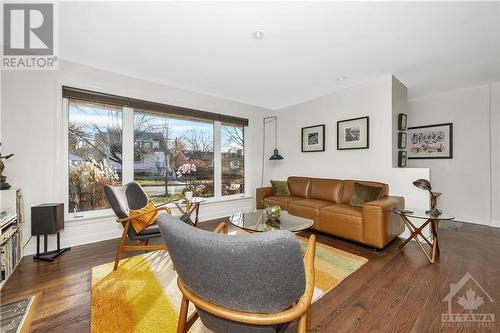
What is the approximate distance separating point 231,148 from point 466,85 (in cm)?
443

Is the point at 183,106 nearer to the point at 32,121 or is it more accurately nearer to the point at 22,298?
the point at 32,121

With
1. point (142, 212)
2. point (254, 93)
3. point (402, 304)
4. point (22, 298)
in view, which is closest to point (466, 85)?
point (254, 93)

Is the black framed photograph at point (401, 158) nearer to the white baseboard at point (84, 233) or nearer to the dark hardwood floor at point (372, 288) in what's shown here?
the dark hardwood floor at point (372, 288)

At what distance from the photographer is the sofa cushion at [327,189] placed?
12.0 feet

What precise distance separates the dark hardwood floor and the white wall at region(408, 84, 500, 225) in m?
1.34

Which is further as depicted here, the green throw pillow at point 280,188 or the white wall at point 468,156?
the green throw pillow at point 280,188

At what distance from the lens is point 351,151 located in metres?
3.74

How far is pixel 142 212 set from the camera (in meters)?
2.22

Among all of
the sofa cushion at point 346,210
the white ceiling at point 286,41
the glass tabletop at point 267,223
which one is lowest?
the glass tabletop at point 267,223

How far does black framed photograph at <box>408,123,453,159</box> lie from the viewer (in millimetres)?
4031

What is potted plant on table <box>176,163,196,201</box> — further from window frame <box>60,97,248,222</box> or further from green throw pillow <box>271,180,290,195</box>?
green throw pillow <box>271,180,290,195</box>

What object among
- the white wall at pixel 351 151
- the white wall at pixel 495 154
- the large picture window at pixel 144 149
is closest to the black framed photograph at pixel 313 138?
the white wall at pixel 351 151

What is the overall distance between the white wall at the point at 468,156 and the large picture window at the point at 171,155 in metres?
4.55

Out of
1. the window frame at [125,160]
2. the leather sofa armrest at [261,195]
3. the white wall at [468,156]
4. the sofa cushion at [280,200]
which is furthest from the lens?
the leather sofa armrest at [261,195]
